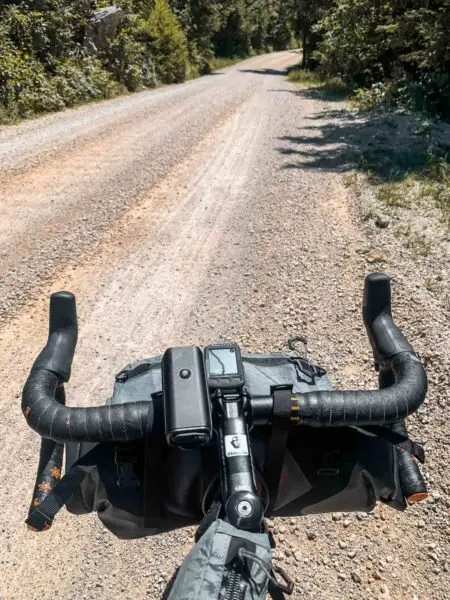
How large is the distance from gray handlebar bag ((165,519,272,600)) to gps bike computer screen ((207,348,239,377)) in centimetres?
48

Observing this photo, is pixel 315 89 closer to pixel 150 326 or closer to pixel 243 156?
pixel 243 156

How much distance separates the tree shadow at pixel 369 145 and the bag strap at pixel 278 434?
902 cm

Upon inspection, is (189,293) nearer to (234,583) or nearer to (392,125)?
(234,583)

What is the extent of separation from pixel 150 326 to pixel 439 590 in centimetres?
365

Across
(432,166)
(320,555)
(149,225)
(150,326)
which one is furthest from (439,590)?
(432,166)

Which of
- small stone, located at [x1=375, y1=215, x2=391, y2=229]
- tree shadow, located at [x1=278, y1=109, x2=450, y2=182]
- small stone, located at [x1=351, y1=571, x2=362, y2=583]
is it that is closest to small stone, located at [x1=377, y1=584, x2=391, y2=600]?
small stone, located at [x1=351, y1=571, x2=362, y2=583]

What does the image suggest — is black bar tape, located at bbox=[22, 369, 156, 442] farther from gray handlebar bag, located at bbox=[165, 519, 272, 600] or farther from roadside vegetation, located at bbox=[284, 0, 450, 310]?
roadside vegetation, located at bbox=[284, 0, 450, 310]

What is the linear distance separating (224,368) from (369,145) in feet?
40.4

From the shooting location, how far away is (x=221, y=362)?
5.40 ft

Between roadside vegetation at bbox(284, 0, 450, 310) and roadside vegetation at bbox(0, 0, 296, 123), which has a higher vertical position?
roadside vegetation at bbox(0, 0, 296, 123)

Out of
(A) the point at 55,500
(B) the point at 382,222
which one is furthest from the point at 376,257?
(A) the point at 55,500

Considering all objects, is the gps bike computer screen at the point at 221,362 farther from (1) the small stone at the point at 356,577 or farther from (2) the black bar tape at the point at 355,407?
(1) the small stone at the point at 356,577

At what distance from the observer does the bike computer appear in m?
1.57

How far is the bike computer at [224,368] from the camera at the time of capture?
1568 millimetres
